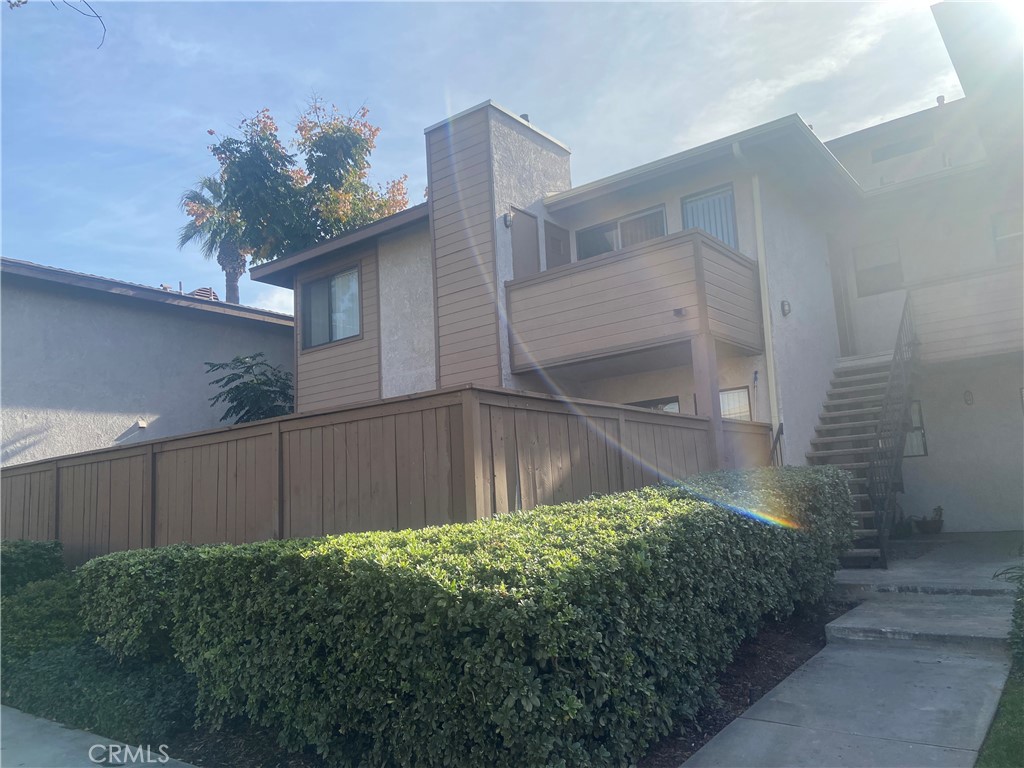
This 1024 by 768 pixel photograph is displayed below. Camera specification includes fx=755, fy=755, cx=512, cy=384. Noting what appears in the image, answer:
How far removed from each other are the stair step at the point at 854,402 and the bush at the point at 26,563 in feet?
35.5

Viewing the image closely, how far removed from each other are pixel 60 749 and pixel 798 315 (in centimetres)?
1052

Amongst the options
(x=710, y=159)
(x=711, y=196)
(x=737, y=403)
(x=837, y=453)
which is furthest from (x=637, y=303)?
(x=837, y=453)

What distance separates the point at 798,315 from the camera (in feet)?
38.1

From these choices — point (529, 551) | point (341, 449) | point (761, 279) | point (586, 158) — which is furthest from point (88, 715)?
point (586, 158)

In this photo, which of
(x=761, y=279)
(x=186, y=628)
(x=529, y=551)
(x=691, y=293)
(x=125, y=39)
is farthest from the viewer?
(x=761, y=279)

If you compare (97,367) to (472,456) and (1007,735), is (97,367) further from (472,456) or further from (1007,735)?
(1007,735)

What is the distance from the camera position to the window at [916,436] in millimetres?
12562

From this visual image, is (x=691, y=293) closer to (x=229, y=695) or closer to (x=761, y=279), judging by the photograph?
(x=761, y=279)

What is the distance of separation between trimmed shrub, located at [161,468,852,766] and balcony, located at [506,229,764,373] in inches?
165

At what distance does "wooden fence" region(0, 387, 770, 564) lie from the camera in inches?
220

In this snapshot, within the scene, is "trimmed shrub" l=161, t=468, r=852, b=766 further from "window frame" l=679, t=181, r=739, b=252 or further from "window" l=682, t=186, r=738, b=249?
"window" l=682, t=186, r=738, b=249

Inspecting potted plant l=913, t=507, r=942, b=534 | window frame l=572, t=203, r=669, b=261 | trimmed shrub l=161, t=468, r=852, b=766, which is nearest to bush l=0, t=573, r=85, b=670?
trimmed shrub l=161, t=468, r=852, b=766

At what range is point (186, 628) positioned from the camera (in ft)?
16.8

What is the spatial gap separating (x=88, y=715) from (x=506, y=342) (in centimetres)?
704
